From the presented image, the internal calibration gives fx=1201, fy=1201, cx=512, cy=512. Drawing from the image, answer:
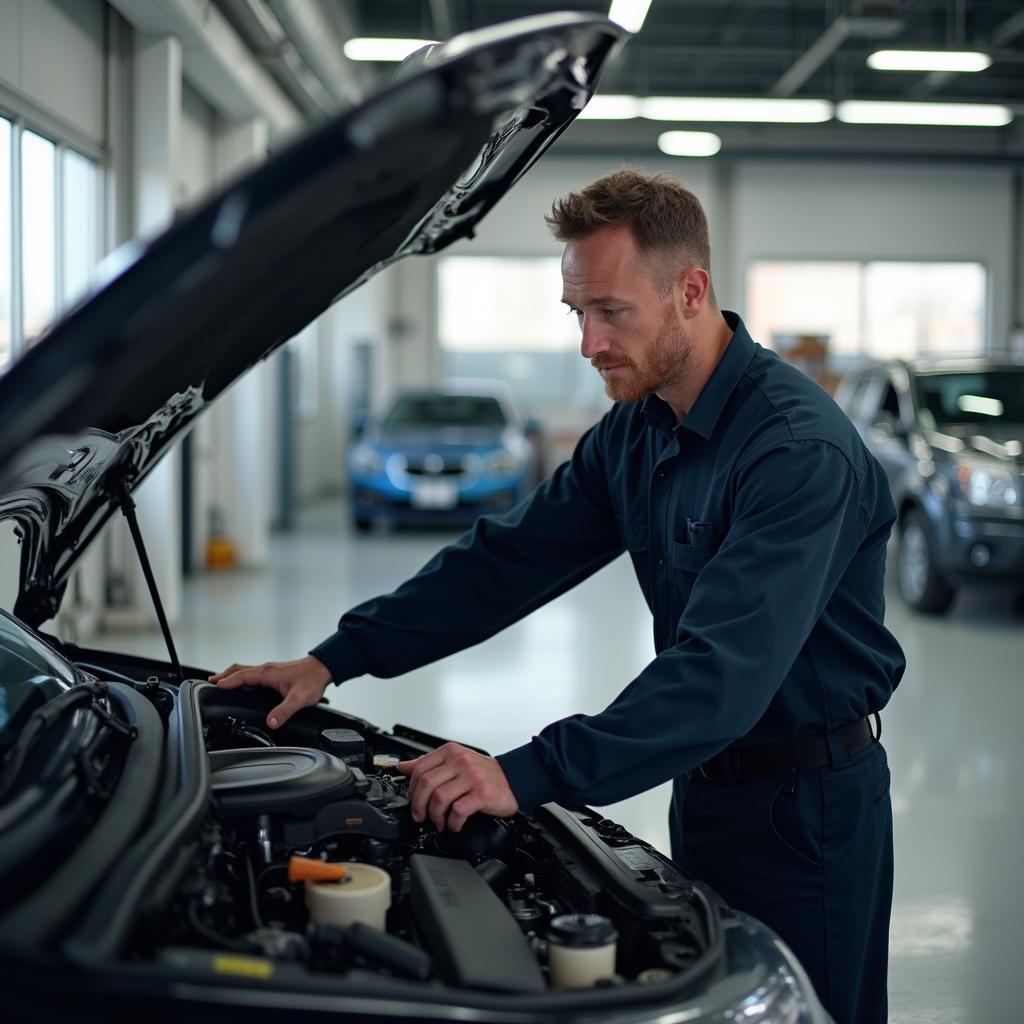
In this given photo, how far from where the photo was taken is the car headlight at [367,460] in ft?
31.6

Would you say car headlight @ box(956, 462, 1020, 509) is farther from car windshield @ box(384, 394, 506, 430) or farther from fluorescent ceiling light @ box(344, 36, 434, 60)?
fluorescent ceiling light @ box(344, 36, 434, 60)

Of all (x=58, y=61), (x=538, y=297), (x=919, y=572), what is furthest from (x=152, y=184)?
(x=538, y=297)

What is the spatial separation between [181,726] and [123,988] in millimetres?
601

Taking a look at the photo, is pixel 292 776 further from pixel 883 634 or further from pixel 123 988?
pixel 883 634

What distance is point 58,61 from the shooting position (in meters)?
5.19

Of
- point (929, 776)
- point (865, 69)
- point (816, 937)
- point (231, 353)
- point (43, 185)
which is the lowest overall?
point (929, 776)

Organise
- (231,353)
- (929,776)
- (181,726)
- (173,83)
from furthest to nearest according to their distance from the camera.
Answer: (173,83)
(929,776)
(231,353)
(181,726)

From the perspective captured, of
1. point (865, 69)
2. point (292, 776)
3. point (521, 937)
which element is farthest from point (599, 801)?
point (865, 69)

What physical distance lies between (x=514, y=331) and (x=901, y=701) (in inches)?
457

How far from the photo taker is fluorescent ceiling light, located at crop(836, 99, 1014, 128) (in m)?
10.7

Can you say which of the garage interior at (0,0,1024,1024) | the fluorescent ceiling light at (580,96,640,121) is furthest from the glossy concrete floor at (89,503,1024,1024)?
the fluorescent ceiling light at (580,96,640,121)

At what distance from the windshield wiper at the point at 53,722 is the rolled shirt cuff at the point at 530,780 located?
0.47 metres

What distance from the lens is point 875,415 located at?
25.0 ft

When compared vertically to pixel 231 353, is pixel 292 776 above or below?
below
